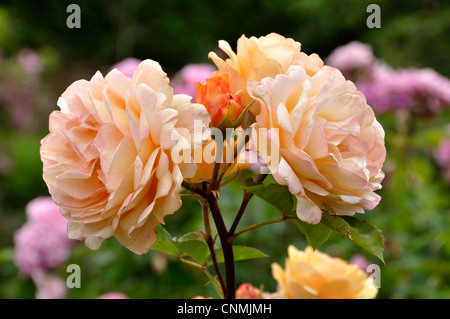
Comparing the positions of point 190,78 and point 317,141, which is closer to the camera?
point 317,141

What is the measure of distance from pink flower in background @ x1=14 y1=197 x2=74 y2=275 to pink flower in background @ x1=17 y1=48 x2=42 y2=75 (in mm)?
2321

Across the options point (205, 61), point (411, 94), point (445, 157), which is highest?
point (205, 61)

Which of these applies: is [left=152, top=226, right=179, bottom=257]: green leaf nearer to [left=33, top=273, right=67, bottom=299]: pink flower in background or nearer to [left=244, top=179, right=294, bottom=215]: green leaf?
[left=244, top=179, right=294, bottom=215]: green leaf

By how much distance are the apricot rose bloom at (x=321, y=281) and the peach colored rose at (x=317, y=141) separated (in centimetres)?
15

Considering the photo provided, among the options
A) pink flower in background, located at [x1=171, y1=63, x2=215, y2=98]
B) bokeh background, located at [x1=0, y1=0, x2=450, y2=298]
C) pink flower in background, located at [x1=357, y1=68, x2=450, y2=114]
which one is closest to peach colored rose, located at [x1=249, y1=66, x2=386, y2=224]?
bokeh background, located at [x1=0, y1=0, x2=450, y2=298]

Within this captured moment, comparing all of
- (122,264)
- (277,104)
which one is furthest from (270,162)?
(122,264)

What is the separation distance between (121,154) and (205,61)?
5831mm

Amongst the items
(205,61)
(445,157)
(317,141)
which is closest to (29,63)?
(445,157)

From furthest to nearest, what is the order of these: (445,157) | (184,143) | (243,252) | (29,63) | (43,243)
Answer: (29,63) → (445,157) → (43,243) → (243,252) → (184,143)

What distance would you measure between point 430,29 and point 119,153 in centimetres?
423

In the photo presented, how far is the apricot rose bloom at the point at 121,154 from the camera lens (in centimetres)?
34

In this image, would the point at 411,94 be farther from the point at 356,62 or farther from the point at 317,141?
the point at 317,141

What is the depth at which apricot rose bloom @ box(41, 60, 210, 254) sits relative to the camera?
34 centimetres

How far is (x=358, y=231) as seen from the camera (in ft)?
1.22
